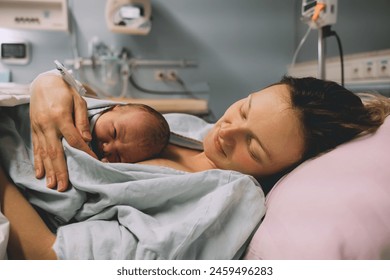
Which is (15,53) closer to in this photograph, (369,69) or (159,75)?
(159,75)

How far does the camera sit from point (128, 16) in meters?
2.03

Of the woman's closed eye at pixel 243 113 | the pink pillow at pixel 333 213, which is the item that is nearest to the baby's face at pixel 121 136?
the woman's closed eye at pixel 243 113

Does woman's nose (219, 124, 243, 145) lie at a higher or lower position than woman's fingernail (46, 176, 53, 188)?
higher

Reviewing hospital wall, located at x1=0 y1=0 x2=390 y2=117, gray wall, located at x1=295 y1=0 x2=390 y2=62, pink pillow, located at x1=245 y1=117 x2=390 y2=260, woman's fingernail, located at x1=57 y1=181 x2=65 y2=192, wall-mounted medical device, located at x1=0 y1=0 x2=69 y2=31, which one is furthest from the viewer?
hospital wall, located at x1=0 y1=0 x2=390 y2=117

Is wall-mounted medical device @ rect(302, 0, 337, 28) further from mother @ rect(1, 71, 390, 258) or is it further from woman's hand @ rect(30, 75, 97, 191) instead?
woman's hand @ rect(30, 75, 97, 191)

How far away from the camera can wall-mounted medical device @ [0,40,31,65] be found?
54.8 inches

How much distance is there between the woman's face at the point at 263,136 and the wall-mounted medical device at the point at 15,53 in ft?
3.59

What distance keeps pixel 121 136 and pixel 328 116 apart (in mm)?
457

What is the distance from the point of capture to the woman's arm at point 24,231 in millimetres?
529

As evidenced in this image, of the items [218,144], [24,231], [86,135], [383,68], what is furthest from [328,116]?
[383,68]

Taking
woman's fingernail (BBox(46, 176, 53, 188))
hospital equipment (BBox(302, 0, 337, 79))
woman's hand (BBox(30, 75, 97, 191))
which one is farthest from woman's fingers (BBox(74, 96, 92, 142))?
hospital equipment (BBox(302, 0, 337, 79))

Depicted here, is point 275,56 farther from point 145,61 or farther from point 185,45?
point 145,61

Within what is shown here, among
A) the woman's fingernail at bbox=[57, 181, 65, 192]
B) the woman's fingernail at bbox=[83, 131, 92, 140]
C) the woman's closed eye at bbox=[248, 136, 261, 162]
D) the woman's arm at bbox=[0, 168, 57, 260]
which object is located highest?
the woman's fingernail at bbox=[83, 131, 92, 140]
